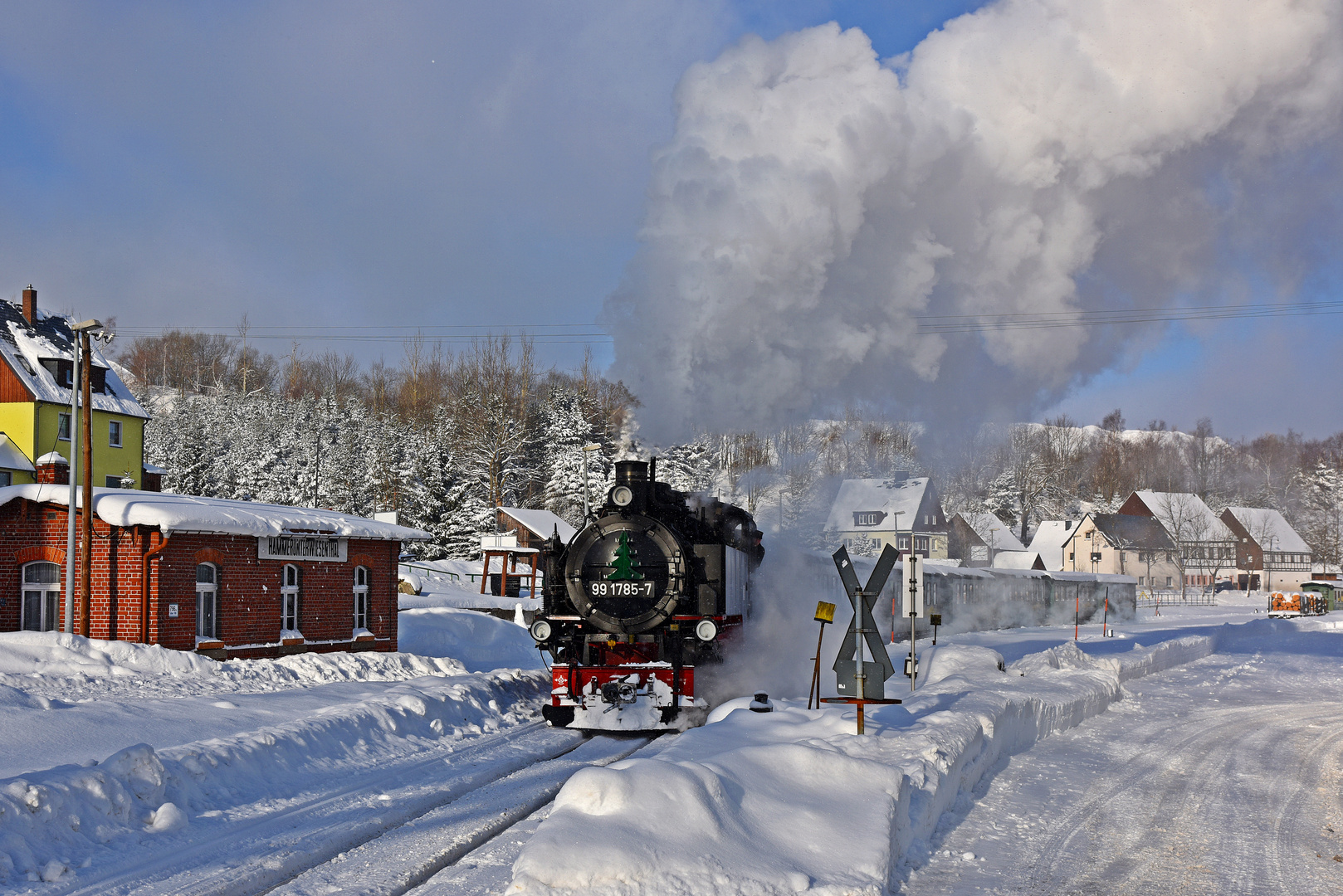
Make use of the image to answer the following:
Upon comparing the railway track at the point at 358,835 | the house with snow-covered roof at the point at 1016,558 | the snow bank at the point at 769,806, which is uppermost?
the snow bank at the point at 769,806

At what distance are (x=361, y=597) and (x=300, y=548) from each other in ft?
7.25

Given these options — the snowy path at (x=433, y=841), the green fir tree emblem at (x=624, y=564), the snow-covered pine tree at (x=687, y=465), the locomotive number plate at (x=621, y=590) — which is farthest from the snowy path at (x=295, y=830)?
the snow-covered pine tree at (x=687, y=465)

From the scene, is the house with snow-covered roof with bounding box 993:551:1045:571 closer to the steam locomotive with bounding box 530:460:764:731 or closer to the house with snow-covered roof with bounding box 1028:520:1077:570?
the house with snow-covered roof with bounding box 1028:520:1077:570

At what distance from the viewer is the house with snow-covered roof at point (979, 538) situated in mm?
62562

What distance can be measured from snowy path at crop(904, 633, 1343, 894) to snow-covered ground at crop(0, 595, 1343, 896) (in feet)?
0.13

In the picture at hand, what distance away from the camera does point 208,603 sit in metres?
17.9

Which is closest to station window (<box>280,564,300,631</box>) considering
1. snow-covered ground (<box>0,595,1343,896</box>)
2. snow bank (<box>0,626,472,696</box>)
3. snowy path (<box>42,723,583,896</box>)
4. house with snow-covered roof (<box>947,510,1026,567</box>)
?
snow bank (<box>0,626,472,696</box>)

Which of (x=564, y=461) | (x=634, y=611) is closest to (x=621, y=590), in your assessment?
(x=634, y=611)

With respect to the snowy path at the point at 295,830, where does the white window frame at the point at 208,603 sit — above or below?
above

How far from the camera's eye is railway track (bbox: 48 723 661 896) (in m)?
6.04

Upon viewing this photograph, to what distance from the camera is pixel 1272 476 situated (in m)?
104

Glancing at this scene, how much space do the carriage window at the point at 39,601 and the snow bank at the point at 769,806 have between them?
44.8 ft

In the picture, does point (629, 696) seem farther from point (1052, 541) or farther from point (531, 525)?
point (1052, 541)

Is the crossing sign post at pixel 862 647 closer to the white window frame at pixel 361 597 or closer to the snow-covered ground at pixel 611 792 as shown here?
the snow-covered ground at pixel 611 792
